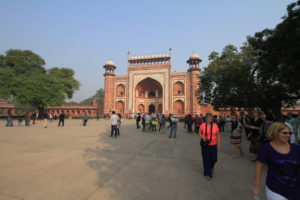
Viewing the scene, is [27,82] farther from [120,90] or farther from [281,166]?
[281,166]

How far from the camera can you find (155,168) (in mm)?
3879

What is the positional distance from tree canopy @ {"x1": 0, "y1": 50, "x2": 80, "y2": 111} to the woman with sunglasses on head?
2501 cm

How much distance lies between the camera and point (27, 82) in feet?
71.7

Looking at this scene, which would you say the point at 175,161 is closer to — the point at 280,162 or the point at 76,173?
the point at 76,173

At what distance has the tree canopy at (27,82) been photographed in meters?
21.3

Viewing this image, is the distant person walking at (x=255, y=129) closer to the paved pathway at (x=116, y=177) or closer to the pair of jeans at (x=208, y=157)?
the paved pathway at (x=116, y=177)

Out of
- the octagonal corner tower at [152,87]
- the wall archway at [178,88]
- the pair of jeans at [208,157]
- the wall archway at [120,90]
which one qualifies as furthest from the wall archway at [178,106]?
the pair of jeans at [208,157]

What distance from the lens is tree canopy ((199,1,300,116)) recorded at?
23.9 ft

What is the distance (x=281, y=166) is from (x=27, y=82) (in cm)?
2724

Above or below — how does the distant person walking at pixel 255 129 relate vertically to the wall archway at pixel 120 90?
below

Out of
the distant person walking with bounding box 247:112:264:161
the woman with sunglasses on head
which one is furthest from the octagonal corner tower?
the woman with sunglasses on head

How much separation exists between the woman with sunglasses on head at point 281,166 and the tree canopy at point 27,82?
82.1ft

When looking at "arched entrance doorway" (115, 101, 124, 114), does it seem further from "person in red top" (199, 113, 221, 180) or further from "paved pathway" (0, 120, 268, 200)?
"person in red top" (199, 113, 221, 180)

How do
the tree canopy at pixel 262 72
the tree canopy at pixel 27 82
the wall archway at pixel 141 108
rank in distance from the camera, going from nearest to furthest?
the tree canopy at pixel 262 72 < the tree canopy at pixel 27 82 < the wall archway at pixel 141 108
